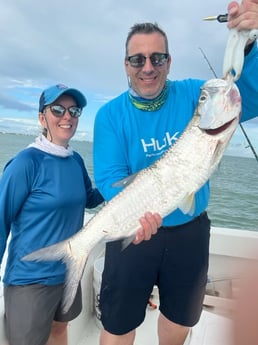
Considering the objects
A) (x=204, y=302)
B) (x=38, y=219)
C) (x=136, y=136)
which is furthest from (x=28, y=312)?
(x=204, y=302)

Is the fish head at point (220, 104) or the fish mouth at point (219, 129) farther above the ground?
the fish head at point (220, 104)

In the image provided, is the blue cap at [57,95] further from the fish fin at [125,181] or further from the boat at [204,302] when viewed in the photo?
the boat at [204,302]

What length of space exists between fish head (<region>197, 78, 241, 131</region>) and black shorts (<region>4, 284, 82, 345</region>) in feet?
5.21

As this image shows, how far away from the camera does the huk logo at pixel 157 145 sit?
238 centimetres

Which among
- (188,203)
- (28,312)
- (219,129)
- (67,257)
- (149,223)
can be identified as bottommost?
(28,312)

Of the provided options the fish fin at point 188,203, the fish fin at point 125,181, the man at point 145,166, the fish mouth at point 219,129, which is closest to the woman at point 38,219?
the man at point 145,166

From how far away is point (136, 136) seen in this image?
7.86ft

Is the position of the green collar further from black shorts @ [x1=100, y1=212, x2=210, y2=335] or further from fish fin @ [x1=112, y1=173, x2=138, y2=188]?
black shorts @ [x1=100, y1=212, x2=210, y2=335]

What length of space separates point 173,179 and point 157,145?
406 millimetres

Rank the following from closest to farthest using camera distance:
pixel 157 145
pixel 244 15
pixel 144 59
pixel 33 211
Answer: pixel 244 15 → pixel 144 59 → pixel 157 145 → pixel 33 211

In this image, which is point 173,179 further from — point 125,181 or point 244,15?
point 244,15

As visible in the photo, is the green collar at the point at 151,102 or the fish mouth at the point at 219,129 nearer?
→ the fish mouth at the point at 219,129

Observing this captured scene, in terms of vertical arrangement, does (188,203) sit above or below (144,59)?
below

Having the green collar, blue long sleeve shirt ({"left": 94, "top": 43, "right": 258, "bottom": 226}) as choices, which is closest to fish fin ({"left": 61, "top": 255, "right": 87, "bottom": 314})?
blue long sleeve shirt ({"left": 94, "top": 43, "right": 258, "bottom": 226})
